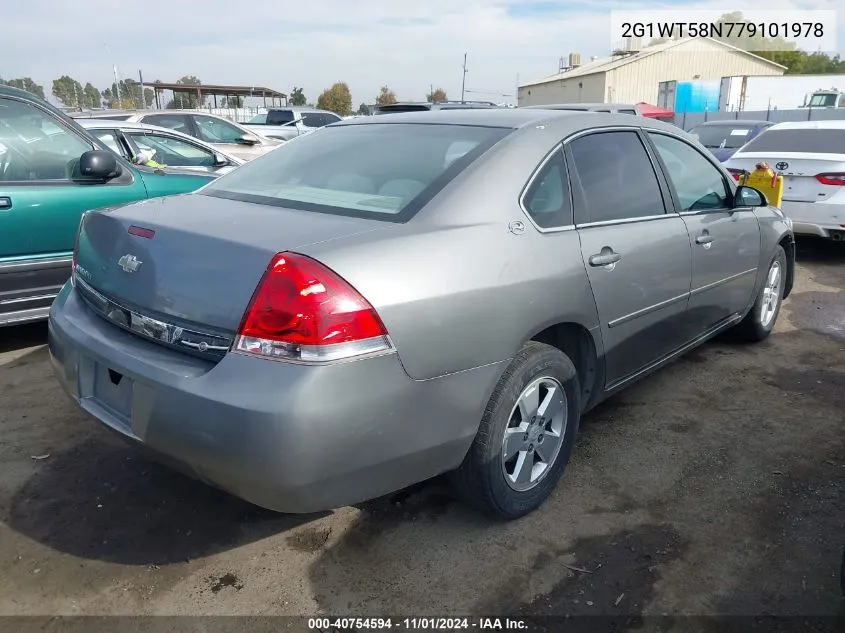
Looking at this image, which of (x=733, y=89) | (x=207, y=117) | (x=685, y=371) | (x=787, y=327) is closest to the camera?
(x=685, y=371)

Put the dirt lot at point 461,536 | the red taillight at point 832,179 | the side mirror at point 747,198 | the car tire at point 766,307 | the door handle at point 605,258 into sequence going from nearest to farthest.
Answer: the dirt lot at point 461,536 → the door handle at point 605,258 → the side mirror at point 747,198 → the car tire at point 766,307 → the red taillight at point 832,179

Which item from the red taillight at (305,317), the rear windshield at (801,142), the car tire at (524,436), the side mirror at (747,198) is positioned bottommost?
the car tire at (524,436)

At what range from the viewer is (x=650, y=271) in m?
3.21

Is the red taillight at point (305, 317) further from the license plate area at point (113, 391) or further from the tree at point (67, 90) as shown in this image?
the tree at point (67, 90)

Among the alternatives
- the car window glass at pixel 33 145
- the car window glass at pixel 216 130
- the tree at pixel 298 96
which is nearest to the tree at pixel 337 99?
the tree at pixel 298 96

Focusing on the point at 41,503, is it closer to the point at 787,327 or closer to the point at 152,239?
the point at 152,239

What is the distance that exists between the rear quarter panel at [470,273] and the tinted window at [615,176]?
0.89 ft

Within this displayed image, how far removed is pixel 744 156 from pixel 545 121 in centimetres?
586

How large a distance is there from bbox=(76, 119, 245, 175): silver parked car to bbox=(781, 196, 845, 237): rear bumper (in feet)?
19.1

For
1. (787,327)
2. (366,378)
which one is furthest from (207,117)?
(366,378)

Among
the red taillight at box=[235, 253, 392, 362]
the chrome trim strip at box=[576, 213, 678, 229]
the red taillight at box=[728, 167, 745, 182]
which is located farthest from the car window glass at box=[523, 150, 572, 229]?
the red taillight at box=[728, 167, 745, 182]

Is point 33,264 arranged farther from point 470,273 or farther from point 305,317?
point 470,273

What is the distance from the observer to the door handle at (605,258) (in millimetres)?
2857

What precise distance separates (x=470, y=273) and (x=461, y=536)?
3.48 feet
